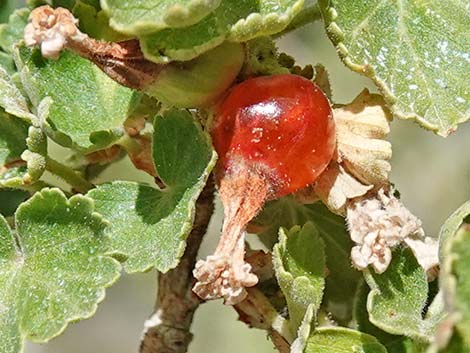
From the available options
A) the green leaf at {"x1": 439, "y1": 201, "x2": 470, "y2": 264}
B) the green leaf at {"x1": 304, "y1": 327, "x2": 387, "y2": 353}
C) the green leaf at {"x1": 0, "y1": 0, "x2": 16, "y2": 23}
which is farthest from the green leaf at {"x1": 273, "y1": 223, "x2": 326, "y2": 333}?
the green leaf at {"x1": 0, "y1": 0, "x2": 16, "y2": 23}

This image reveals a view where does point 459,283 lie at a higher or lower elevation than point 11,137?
higher

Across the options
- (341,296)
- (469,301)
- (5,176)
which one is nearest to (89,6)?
(5,176)

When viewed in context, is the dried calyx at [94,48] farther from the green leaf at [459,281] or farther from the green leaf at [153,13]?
the green leaf at [459,281]

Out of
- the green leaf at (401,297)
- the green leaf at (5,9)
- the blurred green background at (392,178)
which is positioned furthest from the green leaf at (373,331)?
the blurred green background at (392,178)

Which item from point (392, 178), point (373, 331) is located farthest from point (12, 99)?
point (392, 178)

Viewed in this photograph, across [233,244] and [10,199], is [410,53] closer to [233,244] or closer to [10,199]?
[233,244]

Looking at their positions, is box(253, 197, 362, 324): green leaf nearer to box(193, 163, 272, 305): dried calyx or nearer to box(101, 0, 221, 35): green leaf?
box(193, 163, 272, 305): dried calyx

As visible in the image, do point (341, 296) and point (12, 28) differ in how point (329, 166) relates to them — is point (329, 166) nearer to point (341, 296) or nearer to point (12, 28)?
point (341, 296)
